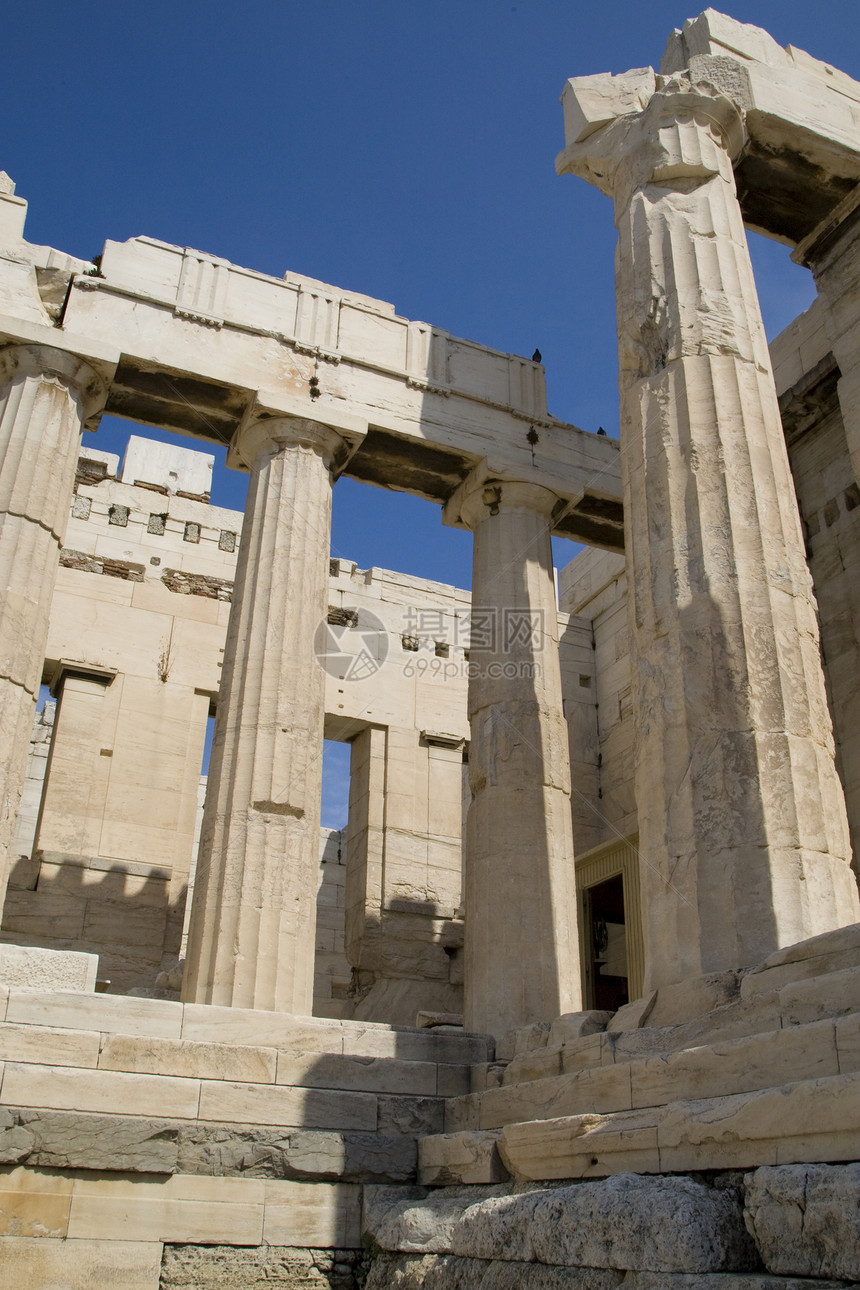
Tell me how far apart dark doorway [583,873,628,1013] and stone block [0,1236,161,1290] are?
39.3 feet

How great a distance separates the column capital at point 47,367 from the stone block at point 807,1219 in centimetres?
1139

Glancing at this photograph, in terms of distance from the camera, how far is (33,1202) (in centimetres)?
800

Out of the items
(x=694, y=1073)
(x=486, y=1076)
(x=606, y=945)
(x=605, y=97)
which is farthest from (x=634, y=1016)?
(x=606, y=945)

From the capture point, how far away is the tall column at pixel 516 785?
39.7 ft

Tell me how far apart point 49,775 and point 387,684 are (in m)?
5.95

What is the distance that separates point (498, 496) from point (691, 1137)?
423 inches

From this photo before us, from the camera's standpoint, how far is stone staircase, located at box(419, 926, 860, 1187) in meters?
5.24

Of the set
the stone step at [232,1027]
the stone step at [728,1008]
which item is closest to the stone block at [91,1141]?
the stone step at [232,1027]

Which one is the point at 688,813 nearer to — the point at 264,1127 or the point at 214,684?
the point at 264,1127

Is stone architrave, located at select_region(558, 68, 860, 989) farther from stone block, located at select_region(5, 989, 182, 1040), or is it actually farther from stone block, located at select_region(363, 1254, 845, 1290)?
stone block, located at select_region(5, 989, 182, 1040)

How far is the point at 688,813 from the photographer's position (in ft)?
27.0

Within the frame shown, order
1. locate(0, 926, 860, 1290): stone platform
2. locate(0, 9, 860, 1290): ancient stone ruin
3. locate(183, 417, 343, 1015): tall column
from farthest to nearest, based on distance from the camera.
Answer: locate(183, 417, 343, 1015): tall column < locate(0, 9, 860, 1290): ancient stone ruin < locate(0, 926, 860, 1290): stone platform

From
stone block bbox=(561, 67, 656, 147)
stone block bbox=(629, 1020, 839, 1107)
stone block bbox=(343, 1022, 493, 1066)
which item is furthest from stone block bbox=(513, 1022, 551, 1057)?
stone block bbox=(561, 67, 656, 147)

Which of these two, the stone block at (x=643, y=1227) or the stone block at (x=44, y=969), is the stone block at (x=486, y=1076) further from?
the stone block at (x=643, y=1227)
